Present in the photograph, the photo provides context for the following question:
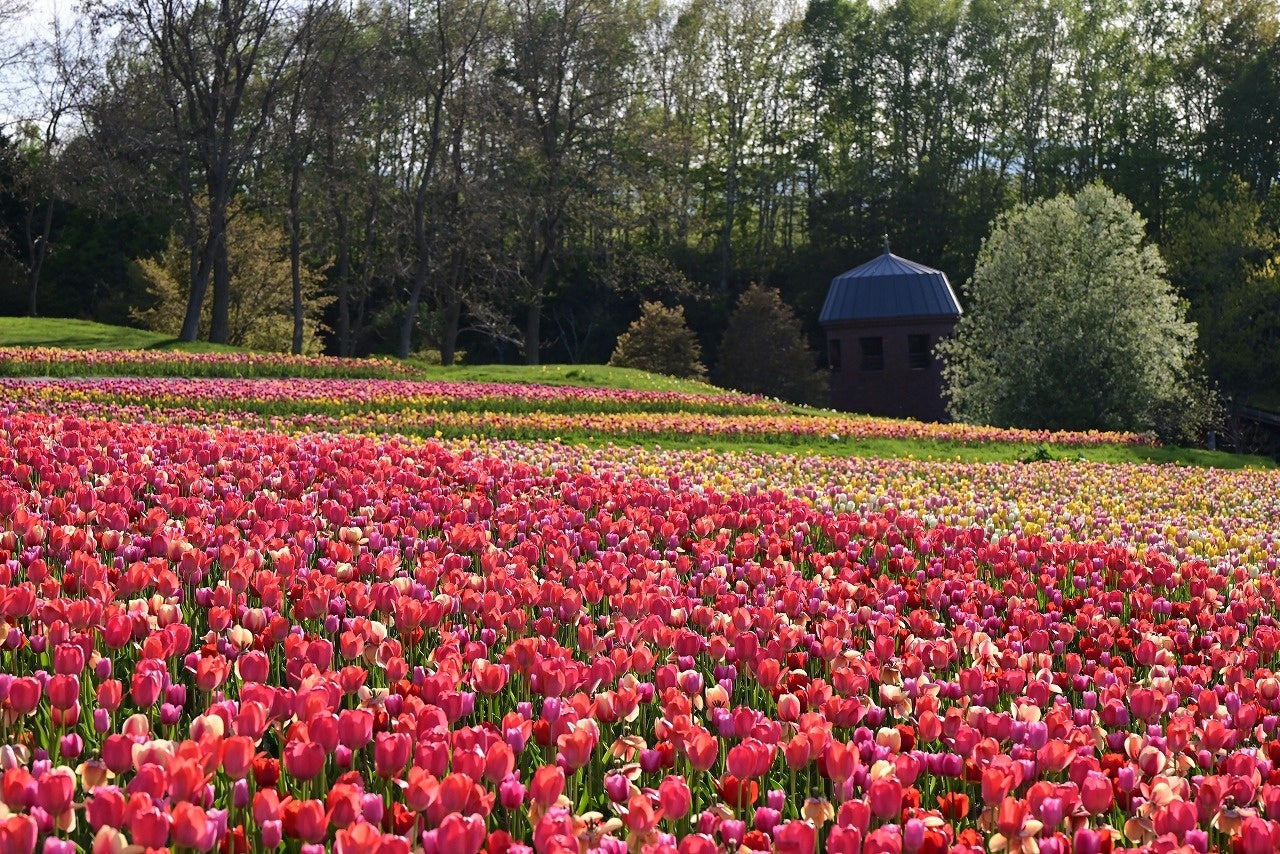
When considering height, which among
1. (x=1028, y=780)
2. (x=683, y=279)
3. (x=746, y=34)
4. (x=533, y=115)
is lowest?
(x=1028, y=780)

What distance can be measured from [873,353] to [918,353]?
64.7 inches

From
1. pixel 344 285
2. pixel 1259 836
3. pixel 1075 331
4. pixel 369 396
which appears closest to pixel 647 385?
pixel 369 396

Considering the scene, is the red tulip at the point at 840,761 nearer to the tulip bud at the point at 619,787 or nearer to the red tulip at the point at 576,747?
the tulip bud at the point at 619,787

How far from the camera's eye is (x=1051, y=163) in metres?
63.7

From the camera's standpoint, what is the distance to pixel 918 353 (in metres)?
50.3

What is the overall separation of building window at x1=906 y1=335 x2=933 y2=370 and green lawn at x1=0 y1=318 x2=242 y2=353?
2438cm

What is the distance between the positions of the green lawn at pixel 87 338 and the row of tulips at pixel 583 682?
27264mm

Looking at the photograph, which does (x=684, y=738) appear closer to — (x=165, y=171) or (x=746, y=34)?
(x=165, y=171)

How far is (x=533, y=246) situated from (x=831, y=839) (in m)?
55.5

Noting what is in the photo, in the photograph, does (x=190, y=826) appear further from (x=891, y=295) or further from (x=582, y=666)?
(x=891, y=295)

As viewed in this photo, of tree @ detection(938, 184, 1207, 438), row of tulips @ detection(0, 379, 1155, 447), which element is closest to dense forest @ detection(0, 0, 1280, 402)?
tree @ detection(938, 184, 1207, 438)

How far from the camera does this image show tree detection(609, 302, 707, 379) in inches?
1924

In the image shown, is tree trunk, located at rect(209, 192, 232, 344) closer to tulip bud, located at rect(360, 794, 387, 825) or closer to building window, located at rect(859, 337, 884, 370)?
building window, located at rect(859, 337, 884, 370)

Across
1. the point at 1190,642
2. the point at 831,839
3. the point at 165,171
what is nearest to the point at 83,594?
the point at 831,839
